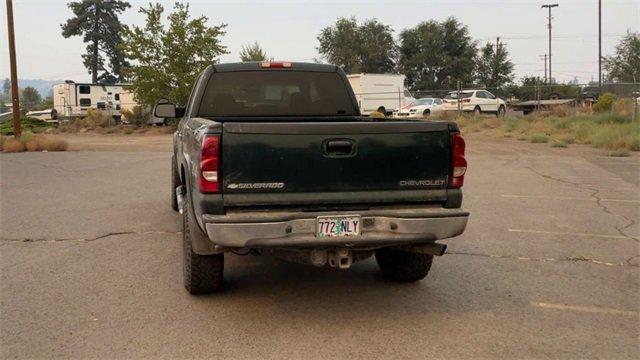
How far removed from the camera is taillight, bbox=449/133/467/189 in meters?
4.48

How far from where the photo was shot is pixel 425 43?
235 ft

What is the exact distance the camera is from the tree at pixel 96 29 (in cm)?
7712

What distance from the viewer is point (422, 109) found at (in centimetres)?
3384

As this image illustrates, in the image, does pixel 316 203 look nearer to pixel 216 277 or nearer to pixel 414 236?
pixel 414 236

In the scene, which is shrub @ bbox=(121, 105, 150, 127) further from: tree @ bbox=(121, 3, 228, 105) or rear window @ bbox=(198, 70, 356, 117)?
rear window @ bbox=(198, 70, 356, 117)

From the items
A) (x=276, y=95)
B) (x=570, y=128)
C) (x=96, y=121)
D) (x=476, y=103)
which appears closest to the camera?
(x=276, y=95)

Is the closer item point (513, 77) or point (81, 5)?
point (513, 77)

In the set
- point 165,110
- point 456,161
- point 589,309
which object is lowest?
point 589,309

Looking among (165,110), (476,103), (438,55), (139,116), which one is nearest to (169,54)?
(139,116)

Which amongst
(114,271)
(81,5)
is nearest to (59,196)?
(114,271)

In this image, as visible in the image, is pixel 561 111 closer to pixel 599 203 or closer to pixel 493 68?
pixel 599 203

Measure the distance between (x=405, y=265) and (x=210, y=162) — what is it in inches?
84.6

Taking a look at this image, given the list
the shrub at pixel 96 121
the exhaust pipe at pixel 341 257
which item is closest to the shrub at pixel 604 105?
the exhaust pipe at pixel 341 257

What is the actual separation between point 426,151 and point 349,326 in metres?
1.37
